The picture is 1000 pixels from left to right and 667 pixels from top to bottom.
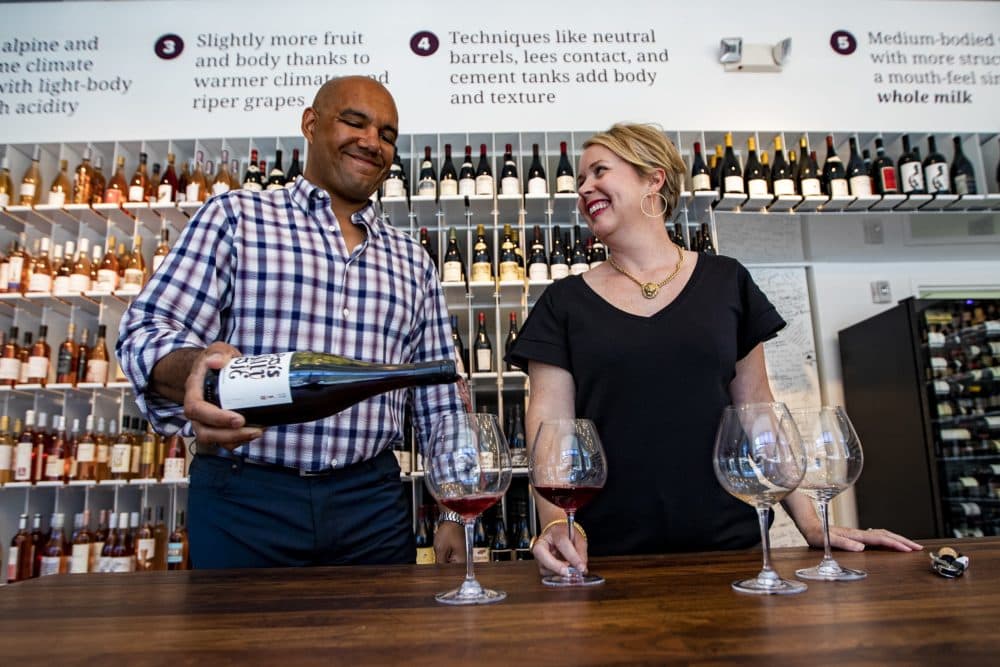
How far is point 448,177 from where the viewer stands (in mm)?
3184

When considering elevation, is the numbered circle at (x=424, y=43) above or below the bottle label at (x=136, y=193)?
above

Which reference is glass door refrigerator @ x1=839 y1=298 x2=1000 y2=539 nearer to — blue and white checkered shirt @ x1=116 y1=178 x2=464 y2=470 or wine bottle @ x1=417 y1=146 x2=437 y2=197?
wine bottle @ x1=417 y1=146 x2=437 y2=197

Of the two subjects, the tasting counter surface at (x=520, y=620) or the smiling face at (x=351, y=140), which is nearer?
the tasting counter surface at (x=520, y=620)

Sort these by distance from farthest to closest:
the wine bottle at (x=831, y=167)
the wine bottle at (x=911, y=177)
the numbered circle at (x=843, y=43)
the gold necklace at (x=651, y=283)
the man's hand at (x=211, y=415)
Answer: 1. the numbered circle at (x=843, y=43)
2. the wine bottle at (x=831, y=167)
3. the wine bottle at (x=911, y=177)
4. the gold necklace at (x=651, y=283)
5. the man's hand at (x=211, y=415)

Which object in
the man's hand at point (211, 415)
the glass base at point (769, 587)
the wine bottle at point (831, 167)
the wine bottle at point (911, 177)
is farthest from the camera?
the wine bottle at point (831, 167)

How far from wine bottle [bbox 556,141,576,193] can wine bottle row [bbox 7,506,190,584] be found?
219 cm

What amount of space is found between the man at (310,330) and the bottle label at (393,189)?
1.47 m

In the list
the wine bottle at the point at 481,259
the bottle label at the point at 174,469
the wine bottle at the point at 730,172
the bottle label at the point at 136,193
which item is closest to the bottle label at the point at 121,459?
the bottle label at the point at 174,469

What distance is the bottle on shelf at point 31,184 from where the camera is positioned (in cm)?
312

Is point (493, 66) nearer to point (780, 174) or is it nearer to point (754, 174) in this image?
point (754, 174)

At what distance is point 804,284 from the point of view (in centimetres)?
378

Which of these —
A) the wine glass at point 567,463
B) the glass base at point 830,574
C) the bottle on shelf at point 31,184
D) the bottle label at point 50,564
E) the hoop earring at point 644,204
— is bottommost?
the bottle label at point 50,564

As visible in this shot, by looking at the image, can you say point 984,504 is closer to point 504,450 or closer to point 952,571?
point 952,571

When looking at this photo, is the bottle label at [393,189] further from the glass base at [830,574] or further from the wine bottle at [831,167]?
the glass base at [830,574]
